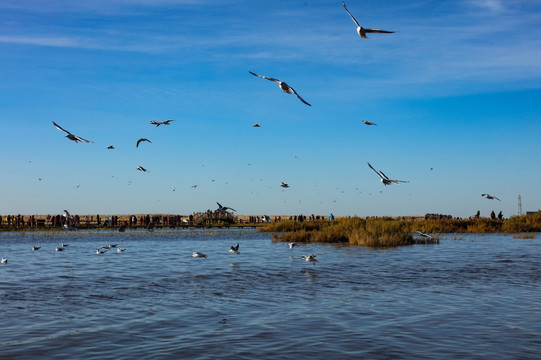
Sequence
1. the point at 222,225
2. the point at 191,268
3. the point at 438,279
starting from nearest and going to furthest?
the point at 438,279
the point at 191,268
the point at 222,225

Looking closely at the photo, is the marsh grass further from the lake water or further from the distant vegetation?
the lake water

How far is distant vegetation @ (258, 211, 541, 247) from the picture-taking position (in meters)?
36.0

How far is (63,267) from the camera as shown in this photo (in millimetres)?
→ 23547

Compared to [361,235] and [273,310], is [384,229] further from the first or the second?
[273,310]

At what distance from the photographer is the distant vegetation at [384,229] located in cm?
3597

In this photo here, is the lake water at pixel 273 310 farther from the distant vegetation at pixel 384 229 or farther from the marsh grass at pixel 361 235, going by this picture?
the distant vegetation at pixel 384 229

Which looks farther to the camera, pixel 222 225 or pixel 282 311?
pixel 222 225

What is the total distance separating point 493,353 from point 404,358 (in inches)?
63.3

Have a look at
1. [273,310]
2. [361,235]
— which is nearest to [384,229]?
[361,235]

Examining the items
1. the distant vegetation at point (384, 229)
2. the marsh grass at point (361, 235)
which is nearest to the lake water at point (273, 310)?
the marsh grass at point (361, 235)

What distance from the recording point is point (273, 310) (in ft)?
43.3

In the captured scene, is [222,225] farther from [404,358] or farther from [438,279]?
[404,358]

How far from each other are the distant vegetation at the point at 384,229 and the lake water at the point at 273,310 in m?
11.7

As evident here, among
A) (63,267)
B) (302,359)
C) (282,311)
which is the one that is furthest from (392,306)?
(63,267)
